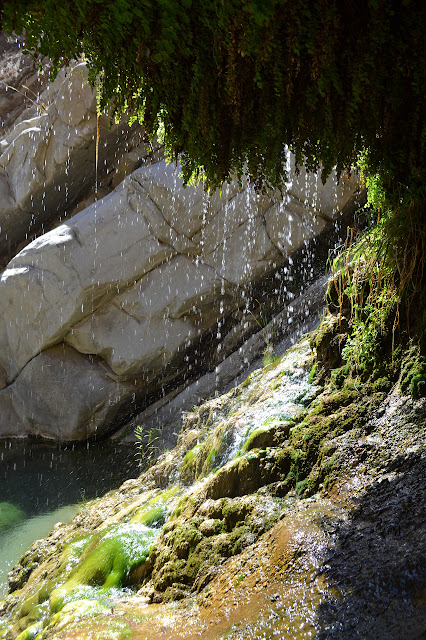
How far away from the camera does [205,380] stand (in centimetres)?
916

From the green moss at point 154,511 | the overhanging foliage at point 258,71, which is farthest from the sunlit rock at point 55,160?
the green moss at point 154,511

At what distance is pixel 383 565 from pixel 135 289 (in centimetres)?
806

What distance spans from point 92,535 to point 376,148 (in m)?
3.87

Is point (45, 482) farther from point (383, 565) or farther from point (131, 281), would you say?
point (383, 565)

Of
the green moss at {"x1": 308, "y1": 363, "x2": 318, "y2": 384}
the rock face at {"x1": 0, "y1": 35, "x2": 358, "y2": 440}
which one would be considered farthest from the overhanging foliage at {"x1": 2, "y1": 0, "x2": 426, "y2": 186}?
the rock face at {"x1": 0, "y1": 35, "x2": 358, "y2": 440}

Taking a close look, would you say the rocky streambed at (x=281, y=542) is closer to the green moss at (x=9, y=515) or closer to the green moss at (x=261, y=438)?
the green moss at (x=261, y=438)

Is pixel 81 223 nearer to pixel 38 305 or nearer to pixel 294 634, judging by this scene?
pixel 38 305

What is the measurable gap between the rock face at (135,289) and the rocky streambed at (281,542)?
5284 millimetres

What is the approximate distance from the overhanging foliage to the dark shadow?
1838 millimetres

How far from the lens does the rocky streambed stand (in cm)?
218

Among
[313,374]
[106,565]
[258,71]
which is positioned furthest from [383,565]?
[258,71]

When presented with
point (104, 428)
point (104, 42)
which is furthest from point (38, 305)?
point (104, 42)

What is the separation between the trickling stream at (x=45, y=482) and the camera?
277 inches

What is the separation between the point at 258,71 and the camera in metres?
2.86
